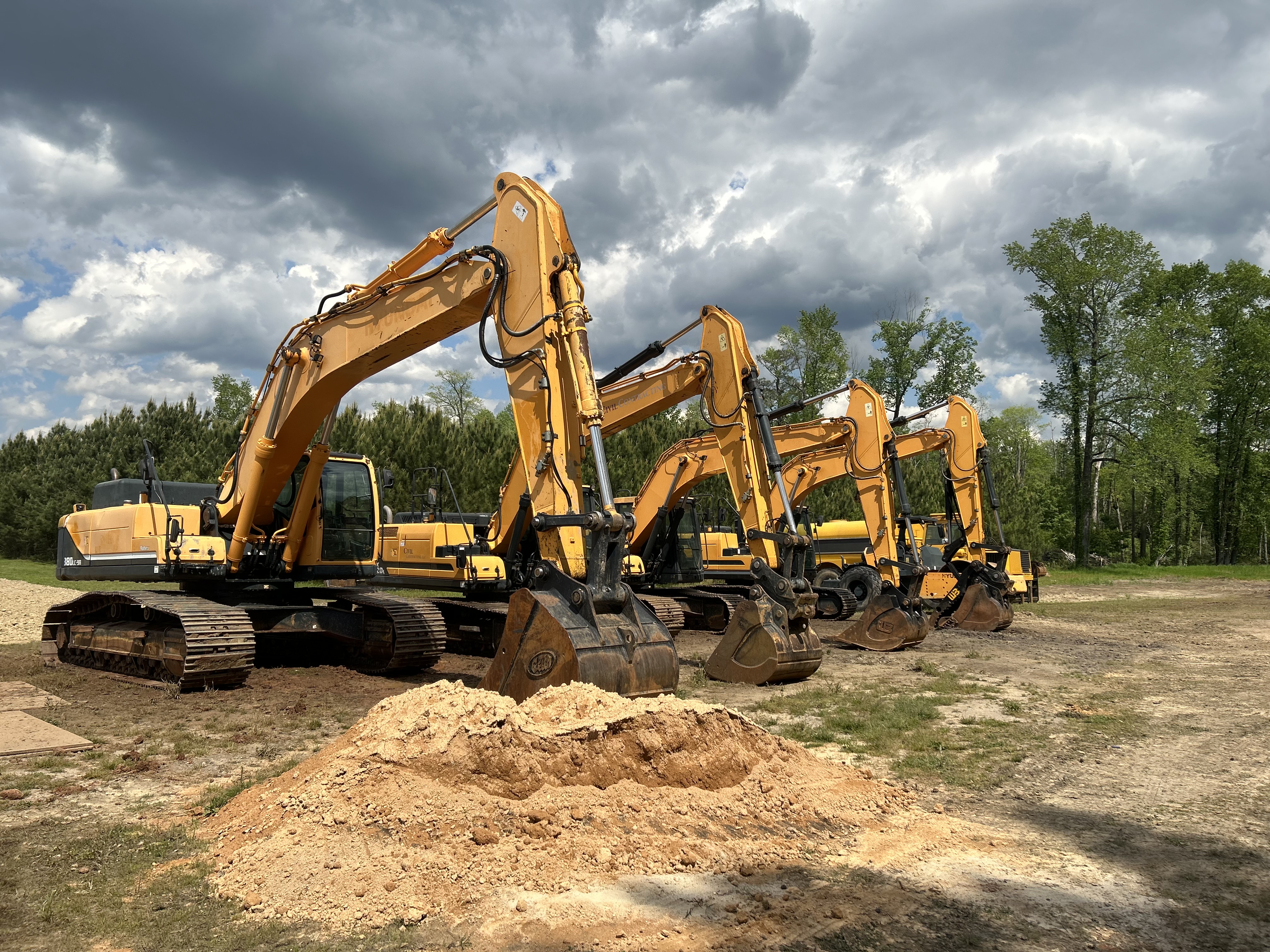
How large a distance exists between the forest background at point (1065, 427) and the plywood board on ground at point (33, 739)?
12.6 m

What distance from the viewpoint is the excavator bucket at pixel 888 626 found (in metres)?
13.4

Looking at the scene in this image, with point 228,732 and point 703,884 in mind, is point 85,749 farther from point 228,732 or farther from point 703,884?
point 703,884

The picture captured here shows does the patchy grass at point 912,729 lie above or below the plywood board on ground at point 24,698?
below

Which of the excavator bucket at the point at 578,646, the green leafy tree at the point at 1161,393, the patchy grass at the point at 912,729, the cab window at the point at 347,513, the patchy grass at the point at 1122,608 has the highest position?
the green leafy tree at the point at 1161,393

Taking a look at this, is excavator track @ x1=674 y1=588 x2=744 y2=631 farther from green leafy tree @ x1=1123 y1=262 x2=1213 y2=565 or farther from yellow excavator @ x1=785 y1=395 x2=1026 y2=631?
green leafy tree @ x1=1123 y1=262 x2=1213 y2=565

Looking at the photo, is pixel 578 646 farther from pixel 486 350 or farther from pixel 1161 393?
pixel 1161 393

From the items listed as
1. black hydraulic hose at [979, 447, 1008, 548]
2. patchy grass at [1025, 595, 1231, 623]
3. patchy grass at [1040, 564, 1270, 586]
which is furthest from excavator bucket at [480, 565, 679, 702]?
patchy grass at [1040, 564, 1270, 586]

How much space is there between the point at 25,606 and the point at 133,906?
1876 cm

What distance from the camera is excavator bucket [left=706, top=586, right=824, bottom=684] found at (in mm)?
9562

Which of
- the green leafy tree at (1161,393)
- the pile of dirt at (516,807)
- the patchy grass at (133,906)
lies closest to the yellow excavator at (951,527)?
the pile of dirt at (516,807)

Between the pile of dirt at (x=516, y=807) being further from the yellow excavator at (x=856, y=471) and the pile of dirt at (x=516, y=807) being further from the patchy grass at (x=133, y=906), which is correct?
the yellow excavator at (x=856, y=471)

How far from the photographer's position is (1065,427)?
39156 millimetres

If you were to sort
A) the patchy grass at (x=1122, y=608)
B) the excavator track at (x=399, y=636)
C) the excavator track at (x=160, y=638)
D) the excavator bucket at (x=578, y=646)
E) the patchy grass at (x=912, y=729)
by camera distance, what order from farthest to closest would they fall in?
1. the patchy grass at (x=1122, y=608)
2. the excavator track at (x=399, y=636)
3. the excavator track at (x=160, y=638)
4. the patchy grass at (x=912, y=729)
5. the excavator bucket at (x=578, y=646)

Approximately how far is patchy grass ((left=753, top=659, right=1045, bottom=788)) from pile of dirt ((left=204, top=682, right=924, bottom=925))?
1036 mm
